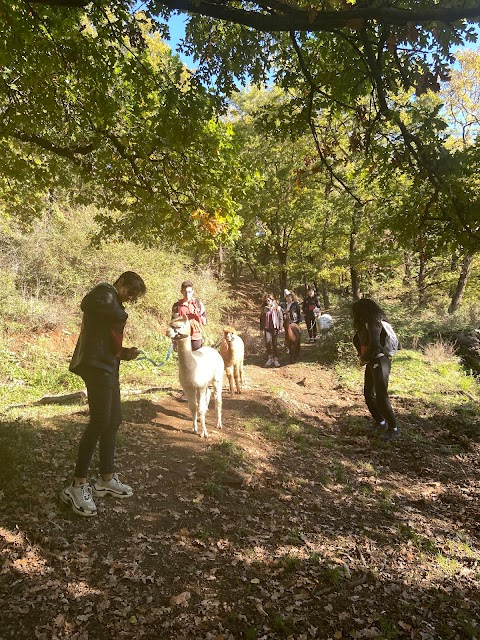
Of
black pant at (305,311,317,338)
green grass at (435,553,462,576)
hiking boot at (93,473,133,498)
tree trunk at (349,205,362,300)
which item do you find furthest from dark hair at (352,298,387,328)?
tree trunk at (349,205,362,300)

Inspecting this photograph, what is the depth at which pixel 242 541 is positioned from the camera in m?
3.85

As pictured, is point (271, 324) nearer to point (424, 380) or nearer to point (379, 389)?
point (424, 380)

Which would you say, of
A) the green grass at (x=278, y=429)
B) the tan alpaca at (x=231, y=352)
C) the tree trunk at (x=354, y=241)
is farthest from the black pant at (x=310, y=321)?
the green grass at (x=278, y=429)

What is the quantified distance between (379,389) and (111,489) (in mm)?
4571

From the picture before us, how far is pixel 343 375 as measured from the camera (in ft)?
37.9

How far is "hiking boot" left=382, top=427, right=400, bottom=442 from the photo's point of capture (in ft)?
22.5

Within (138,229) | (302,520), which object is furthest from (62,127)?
(302,520)

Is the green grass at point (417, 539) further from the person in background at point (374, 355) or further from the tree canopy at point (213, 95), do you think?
the tree canopy at point (213, 95)

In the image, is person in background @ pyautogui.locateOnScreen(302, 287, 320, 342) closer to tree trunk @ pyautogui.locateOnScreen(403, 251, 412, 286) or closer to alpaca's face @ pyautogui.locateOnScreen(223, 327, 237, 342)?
tree trunk @ pyautogui.locateOnScreen(403, 251, 412, 286)

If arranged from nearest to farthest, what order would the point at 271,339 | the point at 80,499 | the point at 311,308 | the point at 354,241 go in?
the point at 80,499 → the point at 271,339 → the point at 311,308 → the point at 354,241

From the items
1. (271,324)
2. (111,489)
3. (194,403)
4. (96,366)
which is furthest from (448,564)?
(271,324)

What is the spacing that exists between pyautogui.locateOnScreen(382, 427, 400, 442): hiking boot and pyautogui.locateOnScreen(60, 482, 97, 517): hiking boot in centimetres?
499

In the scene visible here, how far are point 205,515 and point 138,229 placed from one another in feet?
14.2

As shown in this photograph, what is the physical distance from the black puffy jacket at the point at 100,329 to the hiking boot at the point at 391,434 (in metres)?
5.12
